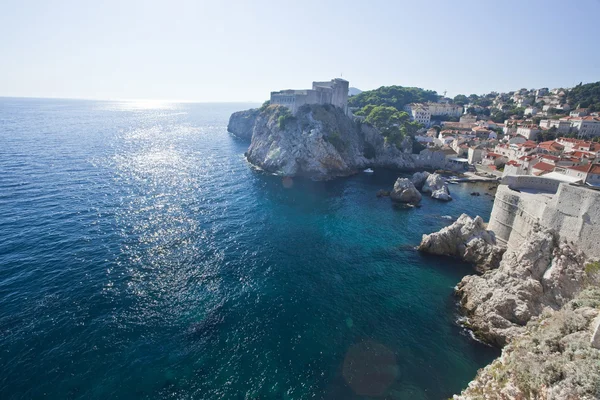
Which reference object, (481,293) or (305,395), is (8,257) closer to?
(305,395)

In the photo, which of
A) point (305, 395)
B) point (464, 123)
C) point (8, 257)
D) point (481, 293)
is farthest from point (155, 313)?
point (464, 123)

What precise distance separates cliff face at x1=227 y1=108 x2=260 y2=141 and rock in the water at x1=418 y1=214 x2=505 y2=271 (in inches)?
3639

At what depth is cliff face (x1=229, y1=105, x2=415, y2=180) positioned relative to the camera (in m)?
64.2

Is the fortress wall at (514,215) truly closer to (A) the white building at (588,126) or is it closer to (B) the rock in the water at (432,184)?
(B) the rock in the water at (432,184)

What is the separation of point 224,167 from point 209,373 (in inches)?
2138

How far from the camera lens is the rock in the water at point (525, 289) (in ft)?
70.5

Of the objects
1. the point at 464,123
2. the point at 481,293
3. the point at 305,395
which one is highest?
the point at 464,123

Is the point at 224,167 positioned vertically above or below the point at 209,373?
above

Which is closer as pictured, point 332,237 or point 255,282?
point 255,282

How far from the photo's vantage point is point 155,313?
22.4 meters

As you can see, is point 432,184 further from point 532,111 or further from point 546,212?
point 532,111

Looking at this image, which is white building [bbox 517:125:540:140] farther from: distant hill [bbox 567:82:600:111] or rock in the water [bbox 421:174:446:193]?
rock in the water [bbox 421:174:446:193]

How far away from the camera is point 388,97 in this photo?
121438 mm

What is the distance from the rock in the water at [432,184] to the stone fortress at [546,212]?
59.9 ft
